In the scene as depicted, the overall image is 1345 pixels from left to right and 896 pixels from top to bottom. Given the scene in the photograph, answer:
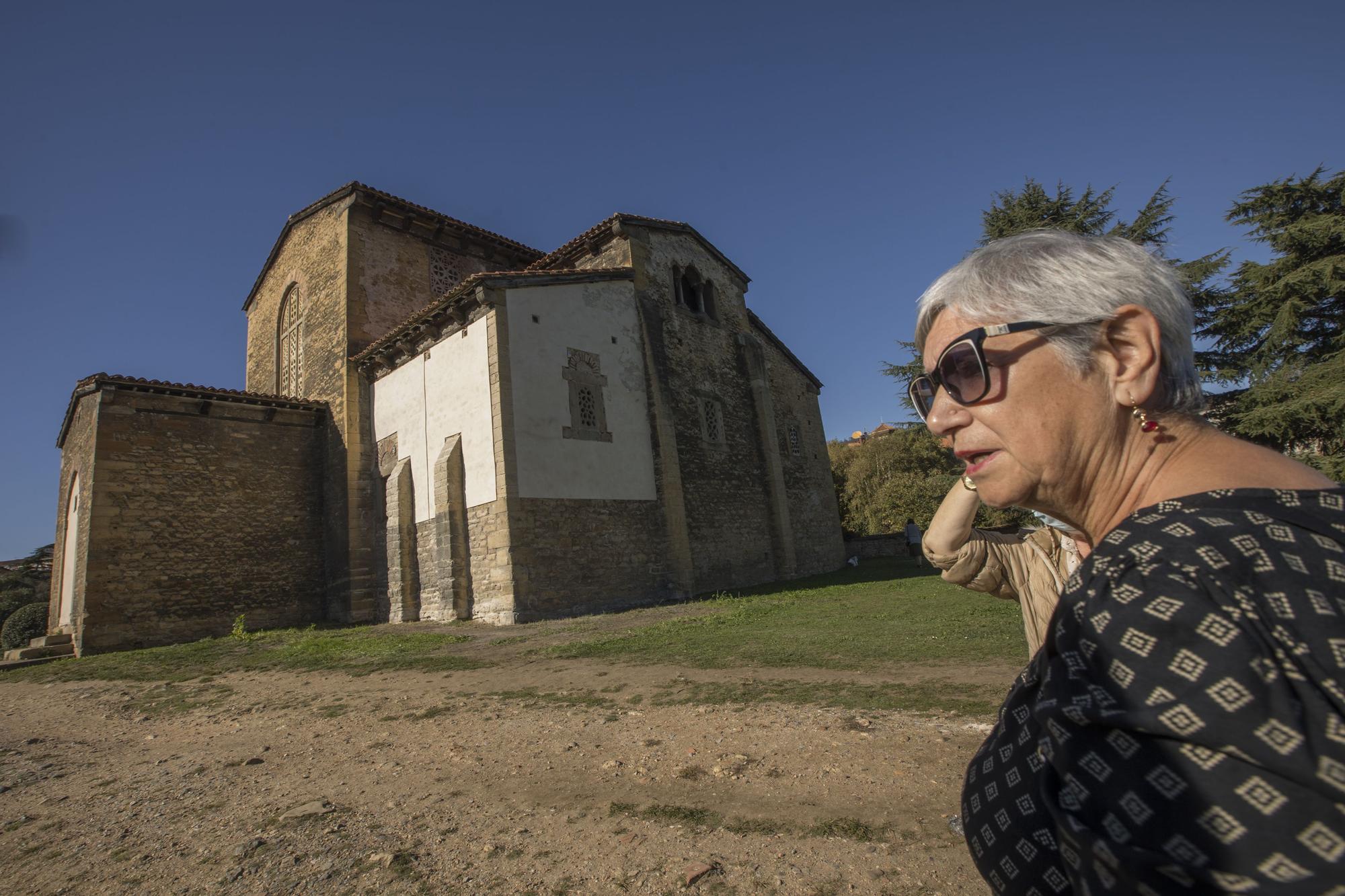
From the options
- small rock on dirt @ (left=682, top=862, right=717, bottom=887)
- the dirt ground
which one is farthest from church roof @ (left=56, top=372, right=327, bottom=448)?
small rock on dirt @ (left=682, top=862, right=717, bottom=887)

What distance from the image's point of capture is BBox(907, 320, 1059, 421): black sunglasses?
1370mm

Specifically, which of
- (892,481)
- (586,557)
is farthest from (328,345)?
(892,481)

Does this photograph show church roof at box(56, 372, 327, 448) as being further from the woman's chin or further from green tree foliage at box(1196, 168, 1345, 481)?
green tree foliage at box(1196, 168, 1345, 481)

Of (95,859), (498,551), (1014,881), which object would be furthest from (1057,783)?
(498,551)

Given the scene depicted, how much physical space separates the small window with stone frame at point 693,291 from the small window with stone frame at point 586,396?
4.22 metres

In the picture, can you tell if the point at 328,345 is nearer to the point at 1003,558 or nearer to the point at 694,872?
the point at 694,872

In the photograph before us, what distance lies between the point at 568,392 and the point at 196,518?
9026 millimetres

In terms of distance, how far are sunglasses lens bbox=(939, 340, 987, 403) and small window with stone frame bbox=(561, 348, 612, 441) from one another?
11.9 m

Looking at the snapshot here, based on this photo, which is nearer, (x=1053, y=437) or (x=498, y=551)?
(x=1053, y=437)

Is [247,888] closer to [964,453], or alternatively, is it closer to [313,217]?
[964,453]

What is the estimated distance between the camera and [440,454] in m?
13.4

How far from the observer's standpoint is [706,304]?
59.8 ft

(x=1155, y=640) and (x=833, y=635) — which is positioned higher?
(x=1155, y=640)

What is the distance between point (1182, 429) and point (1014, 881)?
872mm
